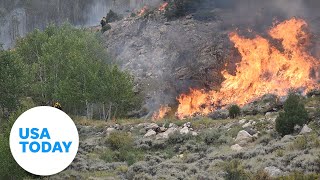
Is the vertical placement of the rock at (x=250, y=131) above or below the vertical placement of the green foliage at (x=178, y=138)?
above

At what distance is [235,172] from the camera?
1661cm

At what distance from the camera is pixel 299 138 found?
1961 centimetres

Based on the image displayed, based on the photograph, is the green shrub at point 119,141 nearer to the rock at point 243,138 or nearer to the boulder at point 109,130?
the boulder at point 109,130

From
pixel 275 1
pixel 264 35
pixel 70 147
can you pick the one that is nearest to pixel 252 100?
pixel 264 35

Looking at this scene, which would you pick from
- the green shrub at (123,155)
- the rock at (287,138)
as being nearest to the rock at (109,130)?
the green shrub at (123,155)

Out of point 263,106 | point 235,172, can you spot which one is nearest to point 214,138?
point 235,172

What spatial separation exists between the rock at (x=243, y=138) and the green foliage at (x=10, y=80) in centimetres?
2511

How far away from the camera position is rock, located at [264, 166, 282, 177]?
1581 cm

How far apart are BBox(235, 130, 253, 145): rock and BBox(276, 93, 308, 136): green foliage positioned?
182 centimetres

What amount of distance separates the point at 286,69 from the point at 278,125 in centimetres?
1988

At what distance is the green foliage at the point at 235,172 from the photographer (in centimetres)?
1604

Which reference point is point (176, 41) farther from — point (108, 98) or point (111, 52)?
point (108, 98)

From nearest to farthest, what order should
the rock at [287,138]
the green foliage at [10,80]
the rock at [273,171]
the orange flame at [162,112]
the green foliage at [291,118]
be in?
the rock at [273,171], the rock at [287,138], the green foliage at [291,118], the green foliage at [10,80], the orange flame at [162,112]

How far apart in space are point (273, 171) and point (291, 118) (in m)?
7.28
